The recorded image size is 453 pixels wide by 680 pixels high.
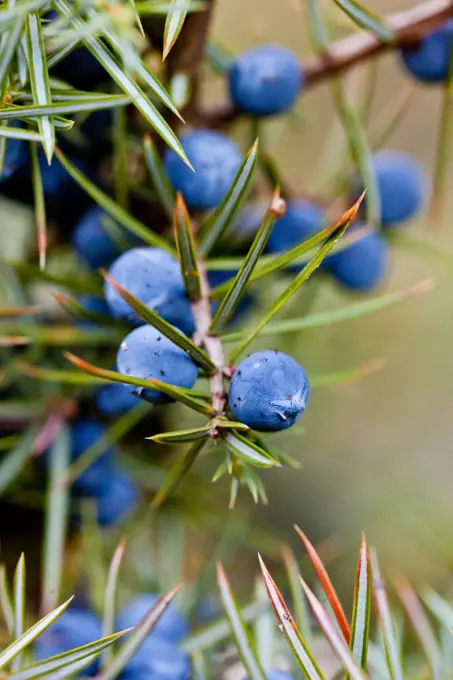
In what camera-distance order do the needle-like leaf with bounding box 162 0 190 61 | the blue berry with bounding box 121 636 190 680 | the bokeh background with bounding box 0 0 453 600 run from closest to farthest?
the needle-like leaf with bounding box 162 0 190 61, the blue berry with bounding box 121 636 190 680, the bokeh background with bounding box 0 0 453 600

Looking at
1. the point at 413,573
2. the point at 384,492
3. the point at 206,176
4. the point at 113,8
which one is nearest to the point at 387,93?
the point at 384,492

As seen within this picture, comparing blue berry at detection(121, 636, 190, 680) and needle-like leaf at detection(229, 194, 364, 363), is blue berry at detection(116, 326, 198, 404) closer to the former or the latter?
needle-like leaf at detection(229, 194, 364, 363)

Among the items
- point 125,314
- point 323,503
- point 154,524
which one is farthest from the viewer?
point 323,503

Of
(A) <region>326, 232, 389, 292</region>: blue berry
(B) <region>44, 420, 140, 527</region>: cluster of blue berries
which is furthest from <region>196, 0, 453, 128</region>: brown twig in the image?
(B) <region>44, 420, 140, 527</region>: cluster of blue berries

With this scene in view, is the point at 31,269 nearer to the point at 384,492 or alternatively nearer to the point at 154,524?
the point at 154,524

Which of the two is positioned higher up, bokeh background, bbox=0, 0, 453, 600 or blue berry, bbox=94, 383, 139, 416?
bokeh background, bbox=0, 0, 453, 600

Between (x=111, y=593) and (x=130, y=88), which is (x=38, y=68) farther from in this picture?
(x=111, y=593)

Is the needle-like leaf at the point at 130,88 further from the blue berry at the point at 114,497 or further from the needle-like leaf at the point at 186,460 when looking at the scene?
the blue berry at the point at 114,497

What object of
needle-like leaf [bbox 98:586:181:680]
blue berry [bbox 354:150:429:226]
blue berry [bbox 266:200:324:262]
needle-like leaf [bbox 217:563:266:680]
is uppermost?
blue berry [bbox 354:150:429:226]
